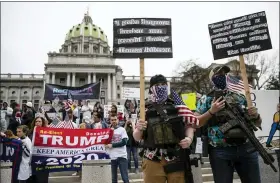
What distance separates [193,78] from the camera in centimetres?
4472

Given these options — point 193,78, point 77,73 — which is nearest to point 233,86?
point 193,78

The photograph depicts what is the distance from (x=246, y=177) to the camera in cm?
334

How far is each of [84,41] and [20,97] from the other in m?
28.2

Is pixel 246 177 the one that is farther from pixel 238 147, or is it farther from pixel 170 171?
pixel 170 171

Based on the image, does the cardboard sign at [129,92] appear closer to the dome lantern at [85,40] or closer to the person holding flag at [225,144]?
the person holding flag at [225,144]

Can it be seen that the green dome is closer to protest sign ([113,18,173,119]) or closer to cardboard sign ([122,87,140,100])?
cardboard sign ([122,87,140,100])

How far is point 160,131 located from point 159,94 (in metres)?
0.48

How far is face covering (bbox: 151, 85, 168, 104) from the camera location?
3.39 metres

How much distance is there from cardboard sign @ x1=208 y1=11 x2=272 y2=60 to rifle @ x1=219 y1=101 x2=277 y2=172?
1.47 m

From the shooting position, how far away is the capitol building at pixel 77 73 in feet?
253

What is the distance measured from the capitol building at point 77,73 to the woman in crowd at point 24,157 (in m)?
60.8

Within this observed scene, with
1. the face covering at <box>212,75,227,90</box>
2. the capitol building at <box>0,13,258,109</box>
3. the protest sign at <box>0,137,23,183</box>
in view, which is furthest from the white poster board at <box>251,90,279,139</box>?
the capitol building at <box>0,13,258,109</box>

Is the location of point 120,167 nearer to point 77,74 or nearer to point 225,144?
point 225,144

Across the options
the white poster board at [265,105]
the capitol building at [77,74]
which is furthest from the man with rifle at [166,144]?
the capitol building at [77,74]
